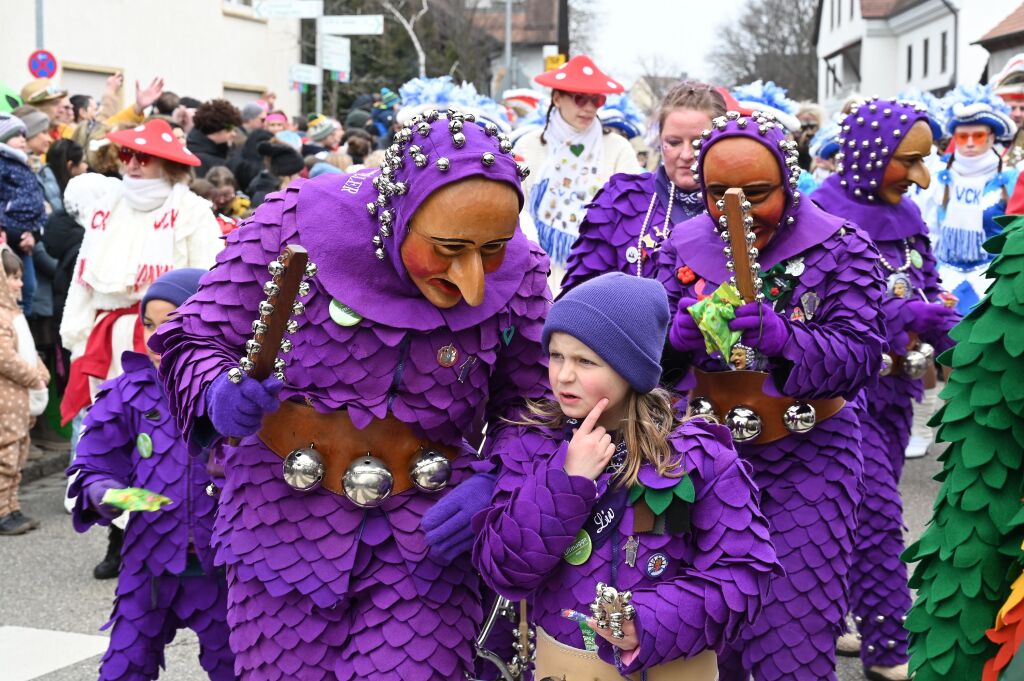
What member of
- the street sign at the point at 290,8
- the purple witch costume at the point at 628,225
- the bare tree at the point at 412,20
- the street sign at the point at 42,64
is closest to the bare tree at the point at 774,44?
the bare tree at the point at 412,20

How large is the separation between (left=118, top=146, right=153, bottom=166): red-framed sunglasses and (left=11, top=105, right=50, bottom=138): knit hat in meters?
2.99

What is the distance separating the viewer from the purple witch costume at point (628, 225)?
466 centimetres

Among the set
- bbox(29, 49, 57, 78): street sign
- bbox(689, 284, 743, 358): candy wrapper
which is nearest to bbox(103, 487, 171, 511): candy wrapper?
bbox(689, 284, 743, 358): candy wrapper

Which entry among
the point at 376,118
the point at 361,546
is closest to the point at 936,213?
the point at 361,546

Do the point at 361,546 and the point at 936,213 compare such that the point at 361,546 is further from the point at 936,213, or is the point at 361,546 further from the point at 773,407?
the point at 936,213

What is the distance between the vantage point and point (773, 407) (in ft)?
13.0

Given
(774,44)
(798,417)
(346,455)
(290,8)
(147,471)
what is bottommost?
(774,44)

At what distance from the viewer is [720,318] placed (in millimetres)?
3617

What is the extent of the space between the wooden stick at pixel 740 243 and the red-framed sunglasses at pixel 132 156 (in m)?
4.21

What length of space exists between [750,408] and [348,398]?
1.26m

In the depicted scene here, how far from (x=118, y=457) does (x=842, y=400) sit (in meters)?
2.37

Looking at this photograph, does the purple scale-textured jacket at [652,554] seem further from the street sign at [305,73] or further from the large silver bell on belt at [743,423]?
the street sign at [305,73]

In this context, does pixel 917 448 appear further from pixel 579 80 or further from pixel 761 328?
pixel 761 328

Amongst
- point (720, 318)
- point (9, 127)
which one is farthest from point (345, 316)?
point (9, 127)
